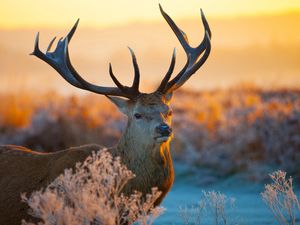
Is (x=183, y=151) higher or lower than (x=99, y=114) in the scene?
lower

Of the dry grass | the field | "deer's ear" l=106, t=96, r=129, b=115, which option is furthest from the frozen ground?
"deer's ear" l=106, t=96, r=129, b=115

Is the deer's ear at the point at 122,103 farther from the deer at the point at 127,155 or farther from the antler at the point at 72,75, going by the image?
the antler at the point at 72,75

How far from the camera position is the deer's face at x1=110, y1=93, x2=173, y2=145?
8.91m

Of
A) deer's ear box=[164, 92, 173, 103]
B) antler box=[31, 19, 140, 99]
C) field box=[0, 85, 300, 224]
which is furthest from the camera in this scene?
field box=[0, 85, 300, 224]

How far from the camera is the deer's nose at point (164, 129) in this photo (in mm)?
8805

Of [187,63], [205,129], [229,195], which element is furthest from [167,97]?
[205,129]

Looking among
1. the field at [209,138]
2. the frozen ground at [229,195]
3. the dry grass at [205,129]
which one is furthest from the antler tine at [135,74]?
the dry grass at [205,129]

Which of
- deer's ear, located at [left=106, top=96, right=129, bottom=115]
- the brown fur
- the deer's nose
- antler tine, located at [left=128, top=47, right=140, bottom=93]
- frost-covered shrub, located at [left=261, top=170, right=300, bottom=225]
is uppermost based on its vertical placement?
antler tine, located at [left=128, top=47, right=140, bottom=93]

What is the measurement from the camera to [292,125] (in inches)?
607

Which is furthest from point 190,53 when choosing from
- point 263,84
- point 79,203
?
point 263,84

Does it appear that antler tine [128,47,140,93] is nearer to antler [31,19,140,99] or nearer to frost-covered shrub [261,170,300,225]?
antler [31,19,140,99]

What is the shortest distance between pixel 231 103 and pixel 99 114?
12.7ft

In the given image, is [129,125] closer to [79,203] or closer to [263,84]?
[79,203]

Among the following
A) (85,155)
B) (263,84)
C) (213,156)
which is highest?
(263,84)
